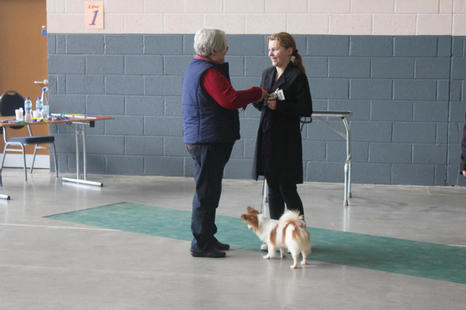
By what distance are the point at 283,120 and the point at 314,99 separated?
2.99 metres

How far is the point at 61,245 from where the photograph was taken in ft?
12.8

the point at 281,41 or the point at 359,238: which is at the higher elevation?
the point at 281,41

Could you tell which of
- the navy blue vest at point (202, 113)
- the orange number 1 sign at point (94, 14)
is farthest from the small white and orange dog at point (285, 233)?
the orange number 1 sign at point (94, 14)

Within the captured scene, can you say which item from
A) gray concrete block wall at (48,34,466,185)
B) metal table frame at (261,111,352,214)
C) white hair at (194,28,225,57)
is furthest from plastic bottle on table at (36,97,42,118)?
white hair at (194,28,225,57)

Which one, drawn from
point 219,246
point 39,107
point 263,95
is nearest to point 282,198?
point 219,246

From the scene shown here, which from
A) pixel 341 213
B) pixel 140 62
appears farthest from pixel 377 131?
pixel 140 62

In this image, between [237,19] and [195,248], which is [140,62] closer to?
[237,19]

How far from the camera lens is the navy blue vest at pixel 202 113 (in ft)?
11.3

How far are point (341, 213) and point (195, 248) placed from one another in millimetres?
1796

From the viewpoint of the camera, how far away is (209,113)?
11.4ft

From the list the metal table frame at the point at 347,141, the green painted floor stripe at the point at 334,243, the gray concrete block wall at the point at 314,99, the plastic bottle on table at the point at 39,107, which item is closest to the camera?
the green painted floor stripe at the point at 334,243

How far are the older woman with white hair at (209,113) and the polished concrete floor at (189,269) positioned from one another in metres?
0.39

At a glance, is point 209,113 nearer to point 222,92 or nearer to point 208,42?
point 222,92

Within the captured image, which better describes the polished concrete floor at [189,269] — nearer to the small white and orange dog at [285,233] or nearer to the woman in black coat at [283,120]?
the small white and orange dog at [285,233]
